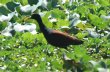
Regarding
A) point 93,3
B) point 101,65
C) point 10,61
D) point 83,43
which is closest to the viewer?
point 101,65

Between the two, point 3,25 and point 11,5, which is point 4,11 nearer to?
point 11,5

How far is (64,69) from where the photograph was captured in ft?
20.4

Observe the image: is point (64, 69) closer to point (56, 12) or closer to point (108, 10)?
point (56, 12)

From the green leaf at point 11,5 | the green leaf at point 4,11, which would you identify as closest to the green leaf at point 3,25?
the green leaf at point 4,11

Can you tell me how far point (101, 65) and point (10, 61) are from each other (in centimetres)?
157

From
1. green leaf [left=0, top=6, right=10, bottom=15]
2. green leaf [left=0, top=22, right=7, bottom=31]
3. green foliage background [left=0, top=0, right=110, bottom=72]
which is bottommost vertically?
green foliage background [left=0, top=0, right=110, bottom=72]

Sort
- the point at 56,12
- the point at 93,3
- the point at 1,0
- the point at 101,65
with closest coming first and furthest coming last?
the point at 101,65, the point at 56,12, the point at 1,0, the point at 93,3

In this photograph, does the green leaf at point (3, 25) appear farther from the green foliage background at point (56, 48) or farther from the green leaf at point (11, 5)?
the green leaf at point (11, 5)

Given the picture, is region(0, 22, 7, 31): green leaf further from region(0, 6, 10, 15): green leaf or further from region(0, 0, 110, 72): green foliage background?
region(0, 6, 10, 15): green leaf

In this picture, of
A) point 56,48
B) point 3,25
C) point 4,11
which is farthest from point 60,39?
point 4,11

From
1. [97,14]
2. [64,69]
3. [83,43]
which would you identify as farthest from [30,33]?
[64,69]

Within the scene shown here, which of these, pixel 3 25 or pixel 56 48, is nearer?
pixel 56 48

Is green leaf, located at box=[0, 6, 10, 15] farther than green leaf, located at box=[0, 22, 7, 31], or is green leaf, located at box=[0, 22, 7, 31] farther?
green leaf, located at box=[0, 6, 10, 15]

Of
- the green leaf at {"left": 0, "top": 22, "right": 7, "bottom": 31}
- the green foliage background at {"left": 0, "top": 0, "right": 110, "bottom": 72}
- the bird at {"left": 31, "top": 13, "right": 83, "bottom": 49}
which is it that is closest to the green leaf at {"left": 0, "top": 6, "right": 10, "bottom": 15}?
the green foliage background at {"left": 0, "top": 0, "right": 110, "bottom": 72}
